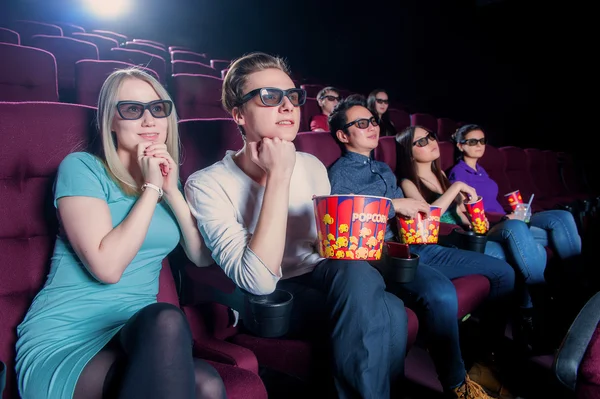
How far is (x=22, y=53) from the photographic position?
5.47 ft

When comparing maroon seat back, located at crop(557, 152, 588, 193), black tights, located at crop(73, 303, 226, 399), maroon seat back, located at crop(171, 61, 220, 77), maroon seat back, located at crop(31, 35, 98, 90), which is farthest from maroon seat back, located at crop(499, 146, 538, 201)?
maroon seat back, located at crop(31, 35, 98, 90)

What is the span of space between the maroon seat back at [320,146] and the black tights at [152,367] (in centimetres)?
66

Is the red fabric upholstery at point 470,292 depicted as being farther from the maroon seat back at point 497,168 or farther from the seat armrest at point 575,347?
the maroon seat back at point 497,168

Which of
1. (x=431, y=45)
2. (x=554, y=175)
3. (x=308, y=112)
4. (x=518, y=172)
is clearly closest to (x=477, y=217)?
(x=518, y=172)

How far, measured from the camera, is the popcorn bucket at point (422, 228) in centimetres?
103

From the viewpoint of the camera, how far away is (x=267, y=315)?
651mm

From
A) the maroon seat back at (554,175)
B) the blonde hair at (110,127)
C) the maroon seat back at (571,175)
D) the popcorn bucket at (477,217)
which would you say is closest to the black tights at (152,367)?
the blonde hair at (110,127)

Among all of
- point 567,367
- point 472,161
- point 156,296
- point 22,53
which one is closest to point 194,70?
point 22,53

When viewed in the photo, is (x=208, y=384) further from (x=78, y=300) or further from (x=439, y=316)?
(x=439, y=316)

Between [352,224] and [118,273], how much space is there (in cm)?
35

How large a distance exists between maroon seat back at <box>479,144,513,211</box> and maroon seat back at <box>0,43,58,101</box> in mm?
1869

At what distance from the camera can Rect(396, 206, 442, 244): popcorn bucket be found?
3.39 ft

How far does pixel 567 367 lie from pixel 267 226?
0.44 metres

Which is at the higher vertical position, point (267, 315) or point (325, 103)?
point (325, 103)
